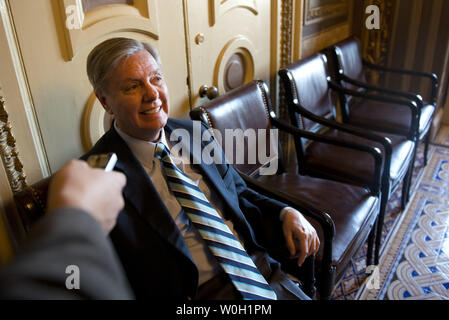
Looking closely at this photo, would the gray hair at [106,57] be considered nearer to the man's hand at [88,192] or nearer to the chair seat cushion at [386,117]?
the man's hand at [88,192]

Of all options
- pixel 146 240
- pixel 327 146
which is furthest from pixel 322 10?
pixel 146 240

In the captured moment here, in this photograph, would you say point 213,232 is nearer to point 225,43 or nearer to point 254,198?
point 254,198

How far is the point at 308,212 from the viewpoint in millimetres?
1277

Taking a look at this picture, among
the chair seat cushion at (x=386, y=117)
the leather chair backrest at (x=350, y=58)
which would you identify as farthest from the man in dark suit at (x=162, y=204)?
the leather chair backrest at (x=350, y=58)

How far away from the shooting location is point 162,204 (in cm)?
99

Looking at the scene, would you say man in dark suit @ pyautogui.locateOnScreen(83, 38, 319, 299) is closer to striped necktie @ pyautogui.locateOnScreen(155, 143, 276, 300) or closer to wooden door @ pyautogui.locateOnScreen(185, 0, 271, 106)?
striped necktie @ pyautogui.locateOnScreen(155, 143, 276, 300)

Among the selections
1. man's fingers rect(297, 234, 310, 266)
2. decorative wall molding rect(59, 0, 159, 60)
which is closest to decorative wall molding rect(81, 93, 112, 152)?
decorative wall molding rect(59, 0, 159, 60)

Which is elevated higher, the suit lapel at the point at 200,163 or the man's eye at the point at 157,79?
the man's eye at the point at 157,79

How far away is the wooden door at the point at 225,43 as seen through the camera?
161 centimetres

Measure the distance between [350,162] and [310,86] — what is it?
0.50 metres

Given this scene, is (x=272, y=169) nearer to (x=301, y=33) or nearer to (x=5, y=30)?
(x=301, y=33)

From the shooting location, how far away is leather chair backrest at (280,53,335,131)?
1929 mm

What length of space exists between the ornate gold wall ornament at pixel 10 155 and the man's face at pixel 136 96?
10.3 inches
